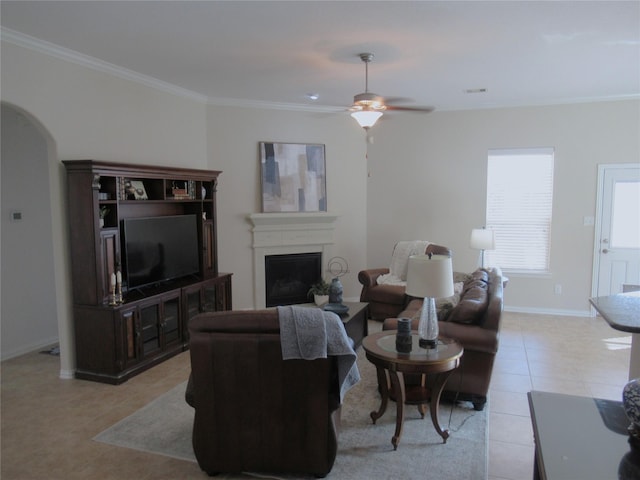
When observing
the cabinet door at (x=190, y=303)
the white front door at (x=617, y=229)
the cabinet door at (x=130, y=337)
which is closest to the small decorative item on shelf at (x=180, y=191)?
the cabinet door at (x=190, y=303)

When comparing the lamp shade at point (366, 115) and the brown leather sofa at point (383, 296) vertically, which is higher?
the lamp shade at point (366, 115)

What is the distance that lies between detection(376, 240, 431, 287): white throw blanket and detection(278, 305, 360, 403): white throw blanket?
12.2 ft

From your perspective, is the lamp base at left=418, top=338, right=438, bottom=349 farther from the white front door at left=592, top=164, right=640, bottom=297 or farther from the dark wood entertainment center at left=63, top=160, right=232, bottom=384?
the white front door at left=592, top=164, right=640, bottom=297

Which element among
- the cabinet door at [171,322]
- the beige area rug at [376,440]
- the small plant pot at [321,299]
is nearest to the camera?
the beige area rug at [376,440]

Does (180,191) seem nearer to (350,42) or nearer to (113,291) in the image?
(113,291)

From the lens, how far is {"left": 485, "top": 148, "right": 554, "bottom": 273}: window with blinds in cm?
638

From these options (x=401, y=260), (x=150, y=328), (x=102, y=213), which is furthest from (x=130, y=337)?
(x=401, y=260)

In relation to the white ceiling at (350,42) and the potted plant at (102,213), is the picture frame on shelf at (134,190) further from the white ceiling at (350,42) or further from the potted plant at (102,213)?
the white ceiling at (350,42)

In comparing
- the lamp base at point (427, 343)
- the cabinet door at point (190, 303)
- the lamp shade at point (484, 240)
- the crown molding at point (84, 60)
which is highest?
the crown molding at point (84, 60)

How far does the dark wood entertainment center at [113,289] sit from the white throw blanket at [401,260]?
107 inches

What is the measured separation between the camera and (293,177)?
6555mm

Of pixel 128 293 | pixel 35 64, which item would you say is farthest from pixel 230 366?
pixel 35 64

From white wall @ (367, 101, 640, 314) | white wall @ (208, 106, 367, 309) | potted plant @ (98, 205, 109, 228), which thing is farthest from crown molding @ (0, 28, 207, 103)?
white wall @ (367, 101, 640, 314)

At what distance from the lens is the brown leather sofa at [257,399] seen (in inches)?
99.3
